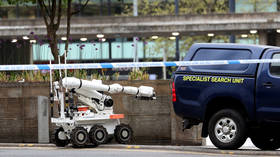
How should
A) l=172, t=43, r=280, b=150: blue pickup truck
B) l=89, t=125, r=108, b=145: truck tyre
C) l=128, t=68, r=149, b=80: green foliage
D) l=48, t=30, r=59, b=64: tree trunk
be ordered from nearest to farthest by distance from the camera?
l=172, t=43, r=280, b=150: blue pickup truck → l=89, t=125, r=108, b=145: truck tyre → l=128, t=68, r=149, b=80: green foliage → l=48, t=30, r=59, b=64: tree trunk

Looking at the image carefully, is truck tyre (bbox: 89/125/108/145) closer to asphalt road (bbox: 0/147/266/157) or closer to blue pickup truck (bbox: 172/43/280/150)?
asphalt road (bbox: 0/147/266/157)

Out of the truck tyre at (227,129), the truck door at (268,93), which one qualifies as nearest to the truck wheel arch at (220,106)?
the truck tyre at (227,129)

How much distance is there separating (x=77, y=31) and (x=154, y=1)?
58.9 feet

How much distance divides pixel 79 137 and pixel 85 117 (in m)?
0.58

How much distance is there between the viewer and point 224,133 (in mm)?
12977

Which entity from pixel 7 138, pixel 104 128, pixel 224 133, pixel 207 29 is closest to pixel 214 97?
pixel 224 133

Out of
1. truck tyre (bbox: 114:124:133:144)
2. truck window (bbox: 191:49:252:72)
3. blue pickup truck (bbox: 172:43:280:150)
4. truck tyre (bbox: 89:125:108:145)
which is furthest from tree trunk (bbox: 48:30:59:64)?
truck window (bbox: 191:49:252:72)

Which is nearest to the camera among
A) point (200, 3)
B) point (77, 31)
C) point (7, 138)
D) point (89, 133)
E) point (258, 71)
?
point (258, 71)

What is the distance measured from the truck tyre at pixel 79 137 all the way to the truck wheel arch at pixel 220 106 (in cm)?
242

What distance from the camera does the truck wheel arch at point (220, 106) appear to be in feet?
42.8

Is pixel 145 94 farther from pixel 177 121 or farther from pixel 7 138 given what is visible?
pixel 7 138

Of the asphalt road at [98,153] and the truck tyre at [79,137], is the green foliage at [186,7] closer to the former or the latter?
the truck tyre at [79,137]

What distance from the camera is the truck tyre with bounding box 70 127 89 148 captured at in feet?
45.1

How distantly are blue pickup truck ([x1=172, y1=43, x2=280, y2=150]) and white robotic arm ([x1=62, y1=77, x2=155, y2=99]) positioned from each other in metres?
1.77
